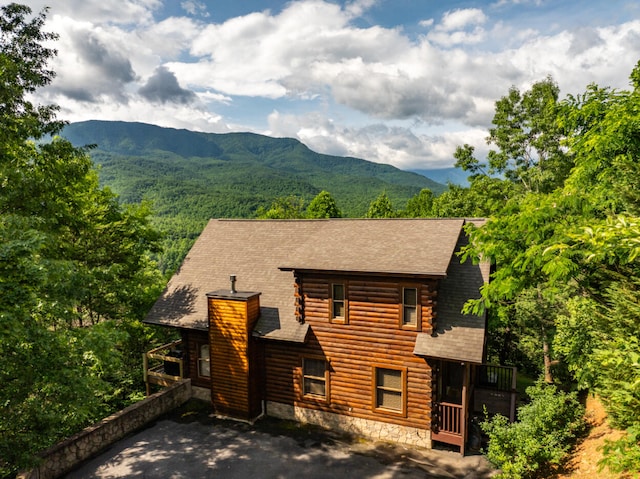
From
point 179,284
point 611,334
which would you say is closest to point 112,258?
point 179,284

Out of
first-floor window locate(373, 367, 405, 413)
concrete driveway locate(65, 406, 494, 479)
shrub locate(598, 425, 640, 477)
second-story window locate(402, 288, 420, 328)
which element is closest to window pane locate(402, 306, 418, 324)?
second-story window locate(402, 288, 420, 328)

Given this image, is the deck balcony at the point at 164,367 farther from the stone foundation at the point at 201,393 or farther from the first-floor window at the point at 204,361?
the first-floor window at the point at 204,361

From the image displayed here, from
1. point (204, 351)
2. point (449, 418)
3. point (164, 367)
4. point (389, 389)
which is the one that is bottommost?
point (164, 367)

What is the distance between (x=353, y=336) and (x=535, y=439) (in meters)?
6.07

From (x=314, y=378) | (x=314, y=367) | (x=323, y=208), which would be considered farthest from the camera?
(x=323, y=208)

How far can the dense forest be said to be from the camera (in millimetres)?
8359

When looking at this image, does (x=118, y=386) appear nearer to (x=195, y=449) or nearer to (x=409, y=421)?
(x=195, y=449)

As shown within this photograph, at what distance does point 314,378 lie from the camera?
14312 mm

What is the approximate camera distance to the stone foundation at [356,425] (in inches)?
505

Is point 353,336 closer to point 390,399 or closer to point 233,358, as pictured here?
point 390,399

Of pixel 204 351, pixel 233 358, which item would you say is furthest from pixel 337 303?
pixel 204 351

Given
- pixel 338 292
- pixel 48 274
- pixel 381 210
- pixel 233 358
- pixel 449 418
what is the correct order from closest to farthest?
pixel 48 274 < pixel 449 418 < pixel 338 292 < pixel 233 358 < pixel 381 210

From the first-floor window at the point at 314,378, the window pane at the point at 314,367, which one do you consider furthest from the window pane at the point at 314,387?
the window pane at the point at 314,367

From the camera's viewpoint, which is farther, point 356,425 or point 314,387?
point 314,387
